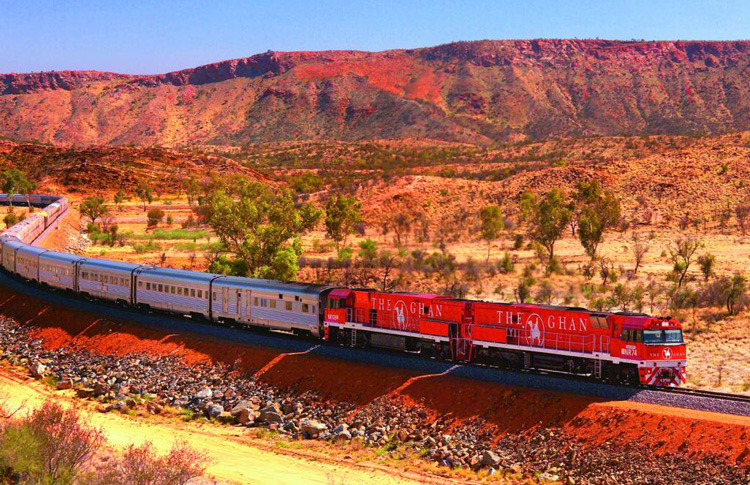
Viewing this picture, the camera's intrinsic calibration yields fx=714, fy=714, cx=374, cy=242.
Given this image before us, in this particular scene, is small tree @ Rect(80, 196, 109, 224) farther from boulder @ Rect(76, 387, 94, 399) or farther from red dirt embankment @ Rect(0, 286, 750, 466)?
boulder @ Rect(76, 387, 94, 399)

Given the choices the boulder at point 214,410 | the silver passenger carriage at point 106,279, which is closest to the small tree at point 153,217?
the silver passenger carriage at point 106,279

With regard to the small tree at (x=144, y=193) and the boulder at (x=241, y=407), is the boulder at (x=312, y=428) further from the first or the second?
the small tree at (x=144, y=193)

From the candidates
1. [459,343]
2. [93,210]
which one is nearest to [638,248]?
[459,343]

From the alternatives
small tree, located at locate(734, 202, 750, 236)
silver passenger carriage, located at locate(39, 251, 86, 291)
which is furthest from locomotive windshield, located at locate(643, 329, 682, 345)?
small tree, located at locate(734, 202, 750, 236)

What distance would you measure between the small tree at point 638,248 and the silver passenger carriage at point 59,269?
3985cm

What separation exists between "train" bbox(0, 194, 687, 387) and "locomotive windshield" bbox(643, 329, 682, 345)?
35mm

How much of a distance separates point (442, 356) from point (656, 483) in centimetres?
1074

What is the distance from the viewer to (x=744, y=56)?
651 feet

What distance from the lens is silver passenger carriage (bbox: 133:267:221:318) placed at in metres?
37.5

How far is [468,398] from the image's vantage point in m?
26.6

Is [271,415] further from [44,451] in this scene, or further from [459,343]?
[44,451]

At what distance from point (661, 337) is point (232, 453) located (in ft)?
51.9

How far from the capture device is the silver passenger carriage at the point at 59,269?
1780 inches

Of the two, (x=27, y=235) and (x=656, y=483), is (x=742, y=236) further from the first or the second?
(x=27, y=235)
